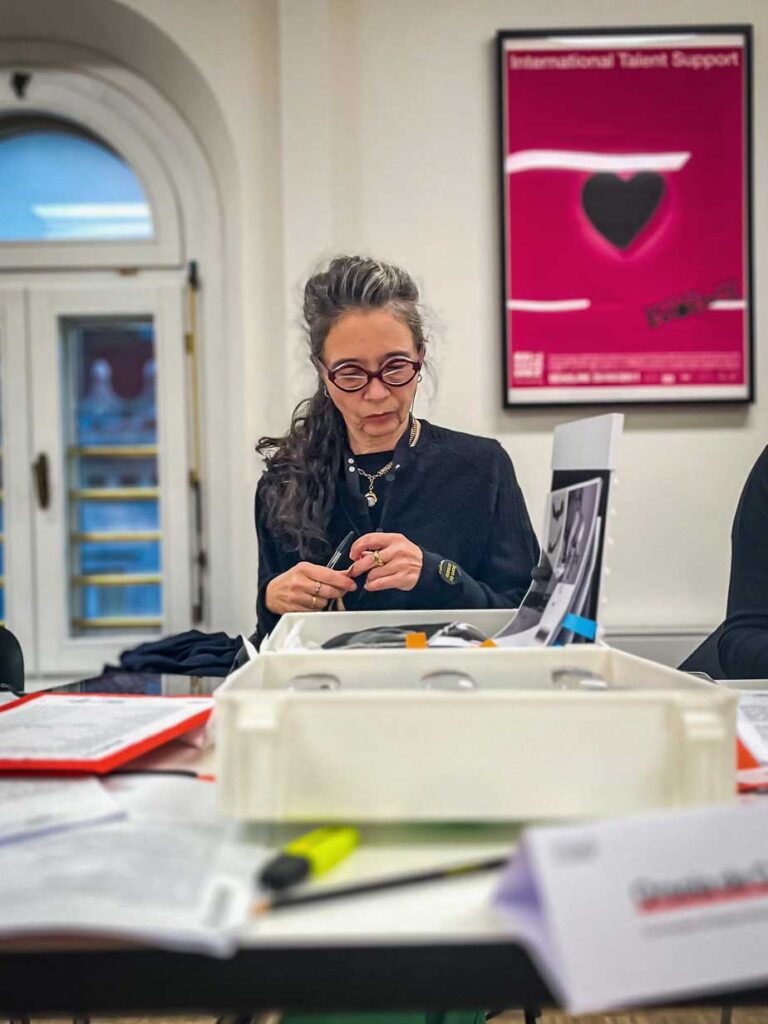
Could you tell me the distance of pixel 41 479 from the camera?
2699 millimetres

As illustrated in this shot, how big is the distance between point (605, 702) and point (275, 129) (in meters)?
2.32

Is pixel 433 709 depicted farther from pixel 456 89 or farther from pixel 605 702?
pixel 456 89

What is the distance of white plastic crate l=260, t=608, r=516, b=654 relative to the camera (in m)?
0.96

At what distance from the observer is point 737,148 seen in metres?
2.38

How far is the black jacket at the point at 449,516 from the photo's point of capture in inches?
62.4

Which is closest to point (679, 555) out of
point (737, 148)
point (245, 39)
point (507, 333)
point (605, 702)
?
point (507, 333)

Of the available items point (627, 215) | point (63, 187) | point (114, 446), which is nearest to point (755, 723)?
point (627, 215)

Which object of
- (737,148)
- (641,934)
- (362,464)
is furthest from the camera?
(737,148)

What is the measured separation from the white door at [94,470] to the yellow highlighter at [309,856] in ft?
7.58

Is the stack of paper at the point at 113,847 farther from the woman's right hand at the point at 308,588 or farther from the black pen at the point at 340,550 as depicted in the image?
the black pen at the point at 340,550

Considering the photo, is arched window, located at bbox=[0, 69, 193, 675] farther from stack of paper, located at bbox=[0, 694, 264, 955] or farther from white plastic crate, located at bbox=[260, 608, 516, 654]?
stack of paper, located at bbox=[0, 694, 264, 955]

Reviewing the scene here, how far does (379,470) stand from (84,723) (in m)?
0.96

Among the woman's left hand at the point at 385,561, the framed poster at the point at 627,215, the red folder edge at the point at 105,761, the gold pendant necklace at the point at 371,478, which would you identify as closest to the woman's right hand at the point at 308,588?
the woman's left hand at the point at 385,561

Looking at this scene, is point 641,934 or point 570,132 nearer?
point 641,934
